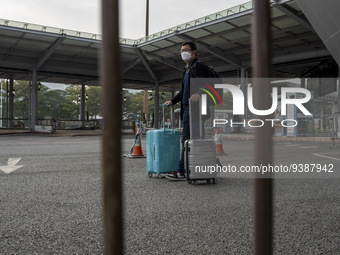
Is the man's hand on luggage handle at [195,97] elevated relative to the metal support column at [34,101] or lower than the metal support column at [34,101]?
lower

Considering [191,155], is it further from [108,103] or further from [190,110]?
[108,103]

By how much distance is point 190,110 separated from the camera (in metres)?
4.53

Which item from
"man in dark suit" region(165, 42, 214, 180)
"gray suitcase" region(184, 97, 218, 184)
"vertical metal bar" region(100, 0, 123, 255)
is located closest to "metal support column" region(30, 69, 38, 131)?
"man in dark suit" region(165, 42, 214, 180)

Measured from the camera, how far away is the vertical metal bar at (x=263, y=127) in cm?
58

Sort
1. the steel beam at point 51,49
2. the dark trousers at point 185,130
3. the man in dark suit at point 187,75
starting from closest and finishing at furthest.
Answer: the man in dark suit at point 187,75 < the dark trousers at point 185,130 < the steel beam at point 51,49

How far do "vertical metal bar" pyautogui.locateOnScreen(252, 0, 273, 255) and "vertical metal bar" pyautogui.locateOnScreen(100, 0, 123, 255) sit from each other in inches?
9.1

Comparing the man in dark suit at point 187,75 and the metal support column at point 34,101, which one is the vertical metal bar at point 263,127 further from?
the metal support column at point 34,101

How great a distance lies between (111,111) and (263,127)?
0.27m

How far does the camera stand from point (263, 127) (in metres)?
0.60

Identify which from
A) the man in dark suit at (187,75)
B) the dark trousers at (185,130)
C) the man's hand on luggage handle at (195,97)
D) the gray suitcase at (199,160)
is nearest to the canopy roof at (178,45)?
the man in dark suit at (187,75)

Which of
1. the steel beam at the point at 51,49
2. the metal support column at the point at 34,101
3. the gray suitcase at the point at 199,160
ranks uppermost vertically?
the steel beam at the point at 51,49

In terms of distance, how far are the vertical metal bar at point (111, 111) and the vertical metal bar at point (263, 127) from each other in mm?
232

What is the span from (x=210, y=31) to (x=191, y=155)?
56.8 feet

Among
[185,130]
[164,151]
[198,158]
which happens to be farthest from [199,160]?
[164,151]
